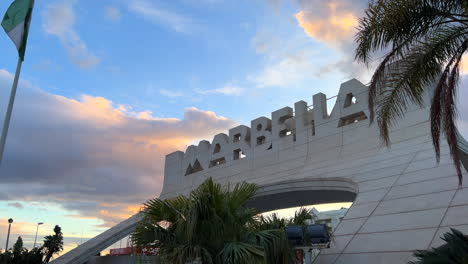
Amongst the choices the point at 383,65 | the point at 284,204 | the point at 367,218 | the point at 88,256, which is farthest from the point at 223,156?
the point at 383,65

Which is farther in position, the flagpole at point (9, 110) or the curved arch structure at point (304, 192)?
the curved arch structure at point (304, 192)

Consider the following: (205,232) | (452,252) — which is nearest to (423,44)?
(452,252)

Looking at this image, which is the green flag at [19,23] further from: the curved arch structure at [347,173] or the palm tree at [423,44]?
the curved arch structure at [347,173]

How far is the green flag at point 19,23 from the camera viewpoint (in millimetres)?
12031

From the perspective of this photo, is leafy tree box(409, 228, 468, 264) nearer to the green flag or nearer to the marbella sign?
the green flag

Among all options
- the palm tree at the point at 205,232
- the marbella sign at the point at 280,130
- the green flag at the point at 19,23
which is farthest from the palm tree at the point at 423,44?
the marbella sign at the point at 280,130

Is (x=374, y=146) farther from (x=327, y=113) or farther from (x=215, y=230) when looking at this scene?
(x=215, y=230)

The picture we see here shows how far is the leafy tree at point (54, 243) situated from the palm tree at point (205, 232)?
130ft

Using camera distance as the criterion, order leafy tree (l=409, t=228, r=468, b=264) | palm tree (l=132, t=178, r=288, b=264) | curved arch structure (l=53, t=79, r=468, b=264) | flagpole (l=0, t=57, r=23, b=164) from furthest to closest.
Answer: curved arch structure (l=53, t=79, r=468, b=264) < flagpole (l=0, t=57, r=23, b=164) < palm tree (l=132, t=178, r=288, b=264) < leafy tree (l=409, t=228, r=468, b=264)

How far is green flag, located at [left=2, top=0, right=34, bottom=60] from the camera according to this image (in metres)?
12.0

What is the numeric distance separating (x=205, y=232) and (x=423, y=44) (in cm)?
657

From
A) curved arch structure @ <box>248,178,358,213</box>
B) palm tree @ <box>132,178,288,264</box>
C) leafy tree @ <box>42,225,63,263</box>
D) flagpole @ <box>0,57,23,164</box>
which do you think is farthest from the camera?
leafy tree @ <box>42,225,63,263</box>

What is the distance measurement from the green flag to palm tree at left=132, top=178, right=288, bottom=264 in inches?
264

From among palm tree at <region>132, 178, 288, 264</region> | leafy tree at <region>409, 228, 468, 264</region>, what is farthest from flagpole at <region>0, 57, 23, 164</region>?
leafy tree at <region>409, 228, 468, 264</region>
